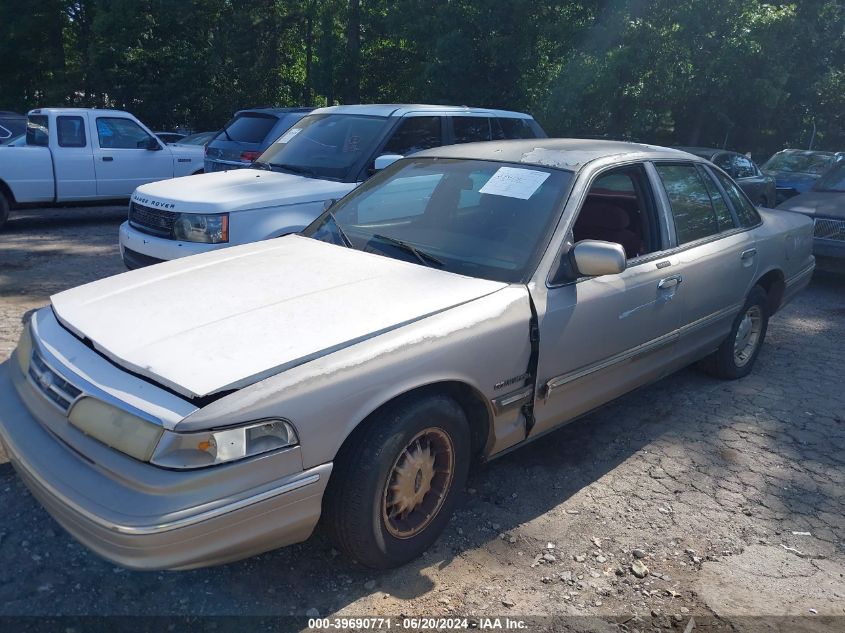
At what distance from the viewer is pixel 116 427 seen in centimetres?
248

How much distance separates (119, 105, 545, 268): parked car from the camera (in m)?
5.76

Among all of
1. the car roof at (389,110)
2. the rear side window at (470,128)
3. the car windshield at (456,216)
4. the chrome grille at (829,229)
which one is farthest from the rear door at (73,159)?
the chrome grille at (829,229)

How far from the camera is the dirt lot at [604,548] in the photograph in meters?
2.89

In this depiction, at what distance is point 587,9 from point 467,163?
14341mm

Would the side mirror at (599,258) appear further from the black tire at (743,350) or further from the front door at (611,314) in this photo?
the black tire at (743,350)

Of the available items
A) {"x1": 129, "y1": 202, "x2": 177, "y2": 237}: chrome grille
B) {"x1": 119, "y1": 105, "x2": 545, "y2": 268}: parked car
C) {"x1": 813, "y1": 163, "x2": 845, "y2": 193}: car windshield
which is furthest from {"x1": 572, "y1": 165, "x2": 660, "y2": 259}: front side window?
{"x1": 813, "y1": 163, "x2": 845, "y2": 193}: car windshield

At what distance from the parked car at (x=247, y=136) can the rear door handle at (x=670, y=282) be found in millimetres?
6329

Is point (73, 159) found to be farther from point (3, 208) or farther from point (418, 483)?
point (418, 483)

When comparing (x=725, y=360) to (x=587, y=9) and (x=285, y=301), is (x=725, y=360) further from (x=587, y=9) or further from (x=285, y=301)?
(x=587, y=9)

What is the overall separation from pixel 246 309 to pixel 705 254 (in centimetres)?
289

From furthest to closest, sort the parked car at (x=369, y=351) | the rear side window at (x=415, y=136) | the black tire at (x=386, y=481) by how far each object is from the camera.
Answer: the rear side window at (x=415, y=136), the black tire at (x=386, y=481), the parked car at (x=369, y=351)

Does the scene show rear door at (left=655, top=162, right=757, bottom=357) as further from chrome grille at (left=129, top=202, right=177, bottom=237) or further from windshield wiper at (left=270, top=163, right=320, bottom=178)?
chrome grille at (left=129, top=202, right=177, bottom=237)

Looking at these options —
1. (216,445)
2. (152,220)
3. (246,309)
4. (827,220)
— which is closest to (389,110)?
(152,220)

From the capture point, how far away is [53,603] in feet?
9.15
